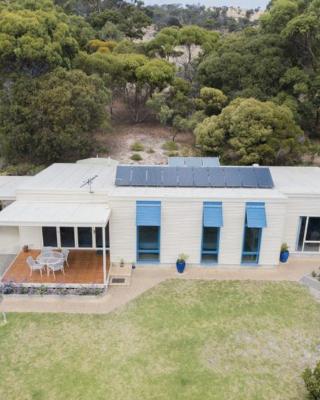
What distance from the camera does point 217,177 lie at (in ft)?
62.5

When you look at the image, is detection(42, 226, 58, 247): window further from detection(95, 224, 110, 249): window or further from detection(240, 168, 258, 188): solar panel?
detection(240, 168, 258, 188): solar panel

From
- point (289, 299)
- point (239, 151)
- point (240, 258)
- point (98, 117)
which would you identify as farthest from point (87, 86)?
point (289, 299)

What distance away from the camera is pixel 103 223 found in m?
15.3

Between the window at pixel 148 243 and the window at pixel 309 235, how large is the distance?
279 inches

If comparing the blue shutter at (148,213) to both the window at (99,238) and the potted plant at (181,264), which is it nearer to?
the potted plant at (181,264)

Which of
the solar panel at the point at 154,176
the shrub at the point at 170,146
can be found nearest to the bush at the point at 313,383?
the solar panel at the point at 154,176

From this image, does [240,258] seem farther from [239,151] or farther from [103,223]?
[239,151]

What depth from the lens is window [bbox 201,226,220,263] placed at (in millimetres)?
17484

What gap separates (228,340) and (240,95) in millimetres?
26537

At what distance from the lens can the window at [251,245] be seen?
1744 cm

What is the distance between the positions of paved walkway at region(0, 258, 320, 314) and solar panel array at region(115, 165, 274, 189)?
13.5 ft

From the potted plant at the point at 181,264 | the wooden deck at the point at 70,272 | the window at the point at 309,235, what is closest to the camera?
the wooden deck at the point at 70,272

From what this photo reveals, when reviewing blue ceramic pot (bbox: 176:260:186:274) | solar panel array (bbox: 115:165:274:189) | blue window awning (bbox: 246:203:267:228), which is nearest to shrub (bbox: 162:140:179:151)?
solar panel array (bbox: 115:165:274:189)

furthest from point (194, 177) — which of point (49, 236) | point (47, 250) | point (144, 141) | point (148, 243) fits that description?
point (144, 141)
